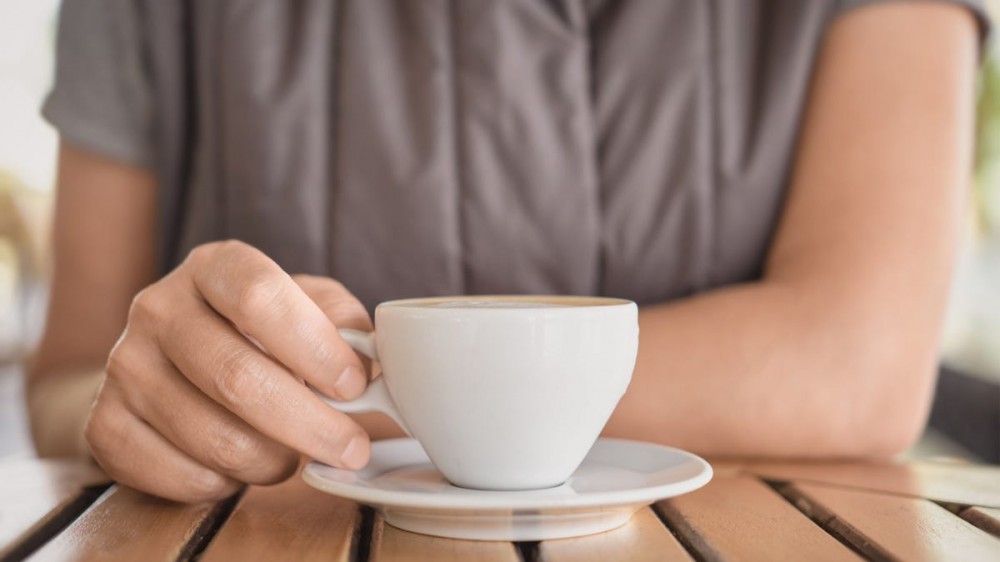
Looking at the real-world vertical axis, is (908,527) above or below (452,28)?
below

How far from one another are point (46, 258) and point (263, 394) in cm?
84

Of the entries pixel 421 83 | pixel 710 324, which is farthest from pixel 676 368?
pixel 421 83

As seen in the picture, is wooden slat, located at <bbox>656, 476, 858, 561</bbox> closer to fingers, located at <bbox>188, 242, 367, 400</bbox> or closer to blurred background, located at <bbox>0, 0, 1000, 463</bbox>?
fingers, located at <bbox>188, 242, 367, 400</bbox>

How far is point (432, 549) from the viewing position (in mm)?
443

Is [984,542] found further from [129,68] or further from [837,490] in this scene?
[129,68]

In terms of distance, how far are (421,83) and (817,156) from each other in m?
0.39

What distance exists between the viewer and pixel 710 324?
0.77m

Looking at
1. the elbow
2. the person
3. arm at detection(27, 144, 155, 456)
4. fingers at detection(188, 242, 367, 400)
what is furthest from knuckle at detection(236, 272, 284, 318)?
arm at detection(27, 144, 155, 456)

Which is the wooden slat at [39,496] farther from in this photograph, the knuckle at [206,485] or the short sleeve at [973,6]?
the short sleeve at [973,6]

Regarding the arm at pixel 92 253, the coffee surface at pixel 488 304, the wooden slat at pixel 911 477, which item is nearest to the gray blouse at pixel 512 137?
the arm at pixel 92 253

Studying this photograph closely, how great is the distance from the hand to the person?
0.78ft

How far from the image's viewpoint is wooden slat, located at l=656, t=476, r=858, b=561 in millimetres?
439

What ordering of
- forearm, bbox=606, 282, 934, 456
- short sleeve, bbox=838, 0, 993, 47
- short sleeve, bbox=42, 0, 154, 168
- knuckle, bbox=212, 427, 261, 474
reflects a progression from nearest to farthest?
knuckle, bbox=212, 427, 261, 474
forearm, bbox=606, 282, 934, 456
short sleeve, bbox=838, 0, 993, 47
short sleeve, bbox=42, 0, 154, 168

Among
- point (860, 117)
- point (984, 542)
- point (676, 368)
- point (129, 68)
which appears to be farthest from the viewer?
point (129, 68)
